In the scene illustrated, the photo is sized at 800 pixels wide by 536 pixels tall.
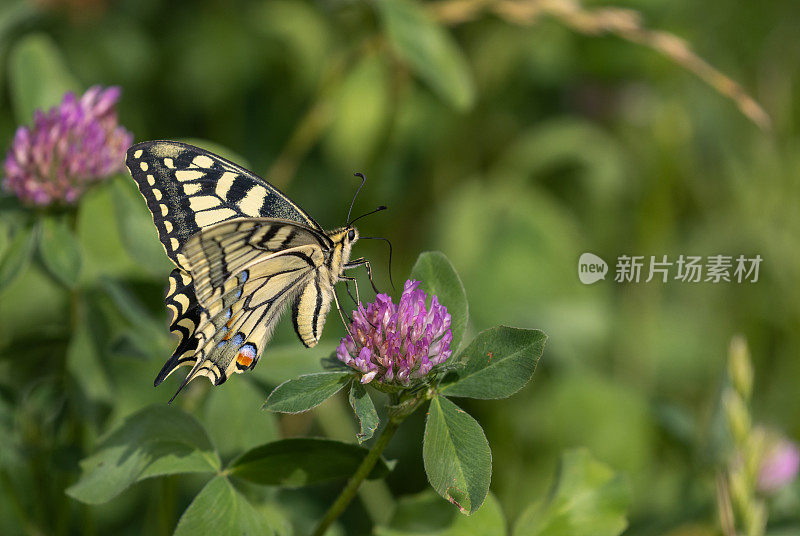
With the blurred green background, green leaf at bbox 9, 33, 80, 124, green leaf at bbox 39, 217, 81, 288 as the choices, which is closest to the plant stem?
green leaf at bbox 39, 217, 81, 288

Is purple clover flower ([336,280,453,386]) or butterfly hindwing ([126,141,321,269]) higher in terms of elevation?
butterfly hindwing ([126,141,321,269])

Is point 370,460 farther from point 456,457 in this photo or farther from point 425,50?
point 425,50

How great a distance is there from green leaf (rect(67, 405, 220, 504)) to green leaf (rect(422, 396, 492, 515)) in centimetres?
28

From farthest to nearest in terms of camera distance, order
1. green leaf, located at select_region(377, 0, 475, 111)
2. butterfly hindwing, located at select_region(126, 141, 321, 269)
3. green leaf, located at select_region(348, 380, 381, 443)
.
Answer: green leaf, located at select_region(377, 0, 475, 111) < butterfly hindwing, located at select_region(126, 141, 321, 269) < green leaf, located at select_region(348, 380, 381, 443)

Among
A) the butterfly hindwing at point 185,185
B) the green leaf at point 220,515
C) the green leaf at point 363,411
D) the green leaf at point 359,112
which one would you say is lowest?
the green leaf at point 220,515

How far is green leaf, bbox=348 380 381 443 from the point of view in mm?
835

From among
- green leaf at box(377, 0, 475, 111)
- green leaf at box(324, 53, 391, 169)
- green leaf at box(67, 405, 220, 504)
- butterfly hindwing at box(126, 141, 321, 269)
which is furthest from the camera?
green leaf at box(324, 53, 391, 169)

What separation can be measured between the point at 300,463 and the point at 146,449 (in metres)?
0.20

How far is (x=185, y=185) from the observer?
1.11 m

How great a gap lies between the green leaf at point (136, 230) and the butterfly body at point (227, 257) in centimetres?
18

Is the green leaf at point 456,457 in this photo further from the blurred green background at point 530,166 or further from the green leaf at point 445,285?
the blurred green background at point 530,166

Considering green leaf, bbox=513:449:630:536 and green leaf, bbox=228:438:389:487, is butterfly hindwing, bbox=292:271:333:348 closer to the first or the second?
green leaf, bbox=228:438:389:487

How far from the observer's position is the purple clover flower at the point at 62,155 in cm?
127

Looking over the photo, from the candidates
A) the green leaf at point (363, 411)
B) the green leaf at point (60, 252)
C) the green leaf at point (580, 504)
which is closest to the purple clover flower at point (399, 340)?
the green leaf at point (363, 411)
